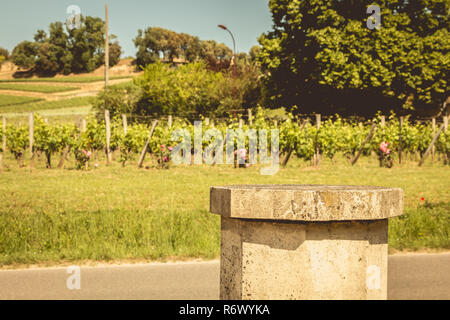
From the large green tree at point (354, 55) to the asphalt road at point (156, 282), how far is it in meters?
26.3

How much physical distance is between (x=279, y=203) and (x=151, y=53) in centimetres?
8387

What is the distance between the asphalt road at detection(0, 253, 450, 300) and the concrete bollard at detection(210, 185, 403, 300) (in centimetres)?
209

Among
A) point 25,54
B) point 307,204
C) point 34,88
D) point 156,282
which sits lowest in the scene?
point 156,282

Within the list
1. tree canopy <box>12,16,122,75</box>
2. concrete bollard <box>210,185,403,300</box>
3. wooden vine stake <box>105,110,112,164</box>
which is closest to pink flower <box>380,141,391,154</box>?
wooden vine stake <box>105,110,112,164</box>

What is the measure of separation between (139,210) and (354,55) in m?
25.4

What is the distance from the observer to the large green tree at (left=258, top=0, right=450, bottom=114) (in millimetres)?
31328

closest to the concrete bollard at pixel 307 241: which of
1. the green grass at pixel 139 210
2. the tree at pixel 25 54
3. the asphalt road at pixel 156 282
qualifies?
the asphalt road at pixel 156 282

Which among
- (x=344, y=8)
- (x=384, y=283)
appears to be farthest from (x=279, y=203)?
(x=344, y=8)

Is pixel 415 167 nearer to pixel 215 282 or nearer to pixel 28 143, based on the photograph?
pixel 28 143

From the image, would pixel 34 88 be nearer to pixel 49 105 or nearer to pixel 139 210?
pixel 49 105

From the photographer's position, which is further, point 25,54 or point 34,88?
point 25,54

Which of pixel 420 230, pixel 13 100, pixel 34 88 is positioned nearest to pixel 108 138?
pixel 420 230

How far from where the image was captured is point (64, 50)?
67.9 meters
